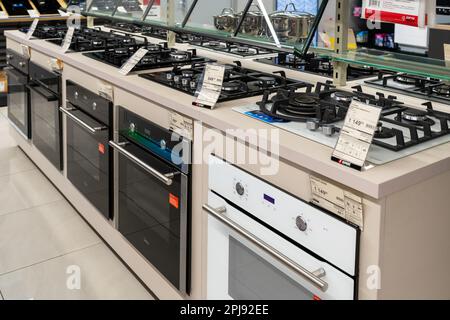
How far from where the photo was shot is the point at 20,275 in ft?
7.80

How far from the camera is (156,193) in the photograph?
77.8 inches

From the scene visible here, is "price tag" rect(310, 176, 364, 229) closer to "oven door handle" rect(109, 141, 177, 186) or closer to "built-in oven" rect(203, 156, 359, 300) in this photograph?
"built-in oven" rect(203, 156, 359, 300)

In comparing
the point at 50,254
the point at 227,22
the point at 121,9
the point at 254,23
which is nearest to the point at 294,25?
the point at 254,23

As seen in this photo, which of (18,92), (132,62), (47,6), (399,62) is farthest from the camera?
(47,6)

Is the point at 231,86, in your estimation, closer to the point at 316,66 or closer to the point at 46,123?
the point at 316,66

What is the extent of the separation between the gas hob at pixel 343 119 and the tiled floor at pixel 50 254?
1132 millimetres

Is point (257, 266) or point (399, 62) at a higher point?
point (399, 62)

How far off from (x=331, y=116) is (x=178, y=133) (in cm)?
60

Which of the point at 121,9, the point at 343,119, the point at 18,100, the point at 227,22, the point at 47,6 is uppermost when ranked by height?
the point at 47,6

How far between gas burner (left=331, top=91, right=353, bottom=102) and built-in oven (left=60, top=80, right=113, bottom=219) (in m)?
1.07

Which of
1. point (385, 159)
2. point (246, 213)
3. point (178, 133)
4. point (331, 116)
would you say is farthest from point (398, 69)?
point (178, 133)

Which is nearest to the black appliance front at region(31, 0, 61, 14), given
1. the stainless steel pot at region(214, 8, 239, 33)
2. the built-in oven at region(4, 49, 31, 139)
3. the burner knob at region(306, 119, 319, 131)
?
the built-in oven at region(4, 49, 31, 139)

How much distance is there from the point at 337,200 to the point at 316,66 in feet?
3.86

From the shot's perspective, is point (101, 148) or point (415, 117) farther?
point (101, 148)
